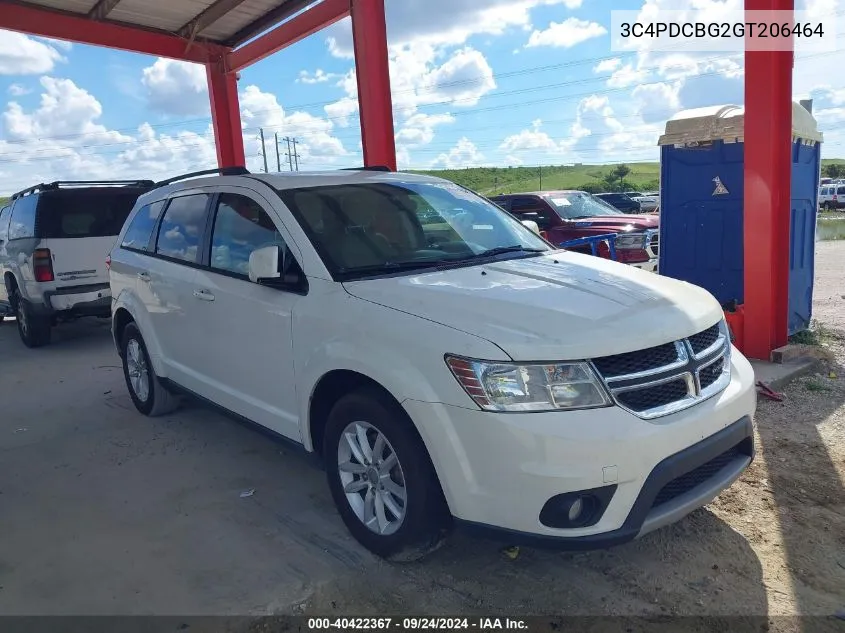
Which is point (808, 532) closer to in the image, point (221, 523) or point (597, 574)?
point (597, 574)

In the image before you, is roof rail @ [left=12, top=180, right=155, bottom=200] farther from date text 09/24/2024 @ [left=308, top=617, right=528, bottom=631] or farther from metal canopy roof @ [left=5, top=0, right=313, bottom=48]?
date text 09/24/2024 @ [left=308, top=617, right=528, bottom=631]

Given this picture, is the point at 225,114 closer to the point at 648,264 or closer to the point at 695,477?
the point at 648,264

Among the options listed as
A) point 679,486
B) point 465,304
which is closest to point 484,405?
point 465,304

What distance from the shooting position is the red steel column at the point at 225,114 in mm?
11875

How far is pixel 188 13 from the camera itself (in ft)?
33.3

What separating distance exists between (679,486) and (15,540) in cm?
331

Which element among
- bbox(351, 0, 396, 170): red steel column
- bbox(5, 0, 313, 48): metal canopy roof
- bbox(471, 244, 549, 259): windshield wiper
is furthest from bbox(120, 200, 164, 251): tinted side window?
bbox(5, 0, 313, 48): metal canopy roof

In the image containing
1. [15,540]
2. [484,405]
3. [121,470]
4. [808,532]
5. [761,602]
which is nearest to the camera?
[484,405]

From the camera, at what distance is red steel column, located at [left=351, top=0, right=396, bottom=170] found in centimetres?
859

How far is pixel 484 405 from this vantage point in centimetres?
248

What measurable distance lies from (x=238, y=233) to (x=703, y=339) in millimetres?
2641

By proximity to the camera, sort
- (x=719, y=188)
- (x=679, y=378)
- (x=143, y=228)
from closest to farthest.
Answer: (x=679, y=378) < (x=143, y=228) < (x=719, y=188)

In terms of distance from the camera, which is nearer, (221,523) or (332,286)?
(332,286)

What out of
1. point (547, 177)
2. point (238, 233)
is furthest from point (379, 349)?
point (547, 177)
